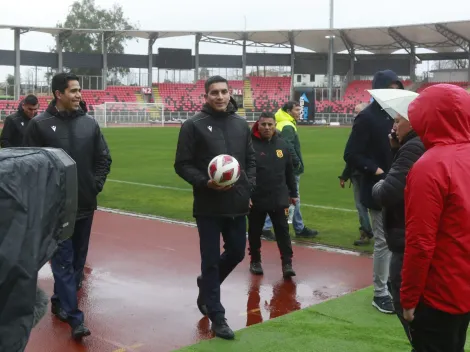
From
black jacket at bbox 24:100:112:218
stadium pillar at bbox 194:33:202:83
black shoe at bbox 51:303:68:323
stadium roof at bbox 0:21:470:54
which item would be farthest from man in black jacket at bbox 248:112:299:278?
stadium pillar at bbox 194:33:202:83

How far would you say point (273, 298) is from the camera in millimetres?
6047

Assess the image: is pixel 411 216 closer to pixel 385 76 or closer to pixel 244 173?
pixel 244 173

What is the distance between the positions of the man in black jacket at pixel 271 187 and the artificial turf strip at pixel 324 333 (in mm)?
1188

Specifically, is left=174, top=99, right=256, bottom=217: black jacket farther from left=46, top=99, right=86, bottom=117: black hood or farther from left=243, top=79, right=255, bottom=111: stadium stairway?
left=243, top=79, right=255, bottom=111: stadium stairway

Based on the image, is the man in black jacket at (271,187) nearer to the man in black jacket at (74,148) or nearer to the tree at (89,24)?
the man in black jacket at (74,148)

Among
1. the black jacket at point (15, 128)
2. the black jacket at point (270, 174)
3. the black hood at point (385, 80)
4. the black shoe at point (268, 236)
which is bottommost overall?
the black shoe at point (268, 236)

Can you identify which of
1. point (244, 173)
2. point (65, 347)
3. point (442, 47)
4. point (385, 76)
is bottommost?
point (65, 347)

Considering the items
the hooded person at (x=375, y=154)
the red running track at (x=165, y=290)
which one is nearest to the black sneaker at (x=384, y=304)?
the hooded person at (x=375, y=154)

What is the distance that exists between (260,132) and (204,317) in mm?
2269

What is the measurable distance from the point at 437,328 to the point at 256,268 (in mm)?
4085

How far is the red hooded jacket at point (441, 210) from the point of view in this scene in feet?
9.14

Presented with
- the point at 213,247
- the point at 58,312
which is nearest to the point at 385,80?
the point at 213,247

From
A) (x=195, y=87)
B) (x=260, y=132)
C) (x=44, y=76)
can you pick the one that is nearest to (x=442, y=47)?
(x=195, y=87)

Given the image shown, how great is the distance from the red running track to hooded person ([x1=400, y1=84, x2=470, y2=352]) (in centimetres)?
236
